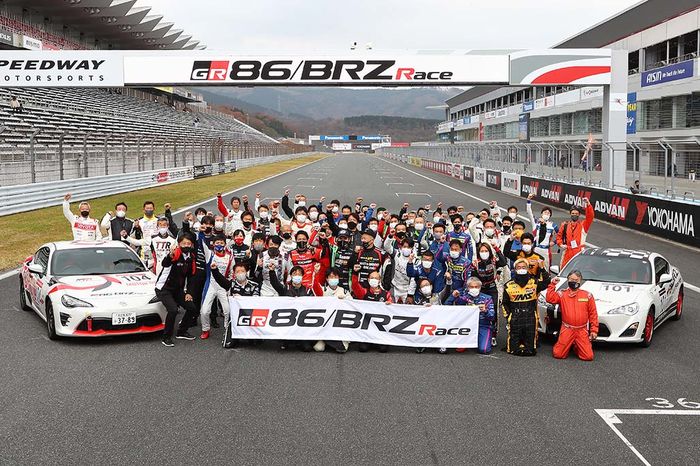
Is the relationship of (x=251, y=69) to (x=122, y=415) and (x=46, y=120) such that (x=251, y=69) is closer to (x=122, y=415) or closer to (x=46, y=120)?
(x=46, y=120)

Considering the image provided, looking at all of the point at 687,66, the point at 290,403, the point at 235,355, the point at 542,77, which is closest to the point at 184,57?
the point at 542,77

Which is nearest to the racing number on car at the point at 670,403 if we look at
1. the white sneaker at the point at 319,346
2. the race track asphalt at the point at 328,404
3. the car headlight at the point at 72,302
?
the race track asphalt at the point at 328,404

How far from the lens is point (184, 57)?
1081 inches

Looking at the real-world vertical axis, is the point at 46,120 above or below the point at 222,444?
above

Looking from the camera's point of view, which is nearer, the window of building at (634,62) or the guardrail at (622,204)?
the guardrail at (622,204)

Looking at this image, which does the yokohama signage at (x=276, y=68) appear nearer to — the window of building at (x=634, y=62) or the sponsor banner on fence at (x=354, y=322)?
the sponsor banner on fence at (x=354, y=322)

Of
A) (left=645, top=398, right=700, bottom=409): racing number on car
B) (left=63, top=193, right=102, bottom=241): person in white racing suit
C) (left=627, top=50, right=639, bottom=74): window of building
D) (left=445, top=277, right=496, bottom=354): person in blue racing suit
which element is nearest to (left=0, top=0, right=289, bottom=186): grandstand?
(left=63, top=193, right=102, bottom=241): person in white racing suit

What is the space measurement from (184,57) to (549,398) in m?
23.1

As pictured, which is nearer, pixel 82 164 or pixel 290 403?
pixel 290 403

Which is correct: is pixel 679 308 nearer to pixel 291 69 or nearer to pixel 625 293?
pixel 625 293

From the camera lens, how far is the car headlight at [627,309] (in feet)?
32.1

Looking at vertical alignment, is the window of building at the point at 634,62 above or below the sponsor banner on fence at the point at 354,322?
above

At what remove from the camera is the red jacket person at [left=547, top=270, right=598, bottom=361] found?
30.5ft

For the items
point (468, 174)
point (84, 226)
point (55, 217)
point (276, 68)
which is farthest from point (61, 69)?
point (468, 174)
